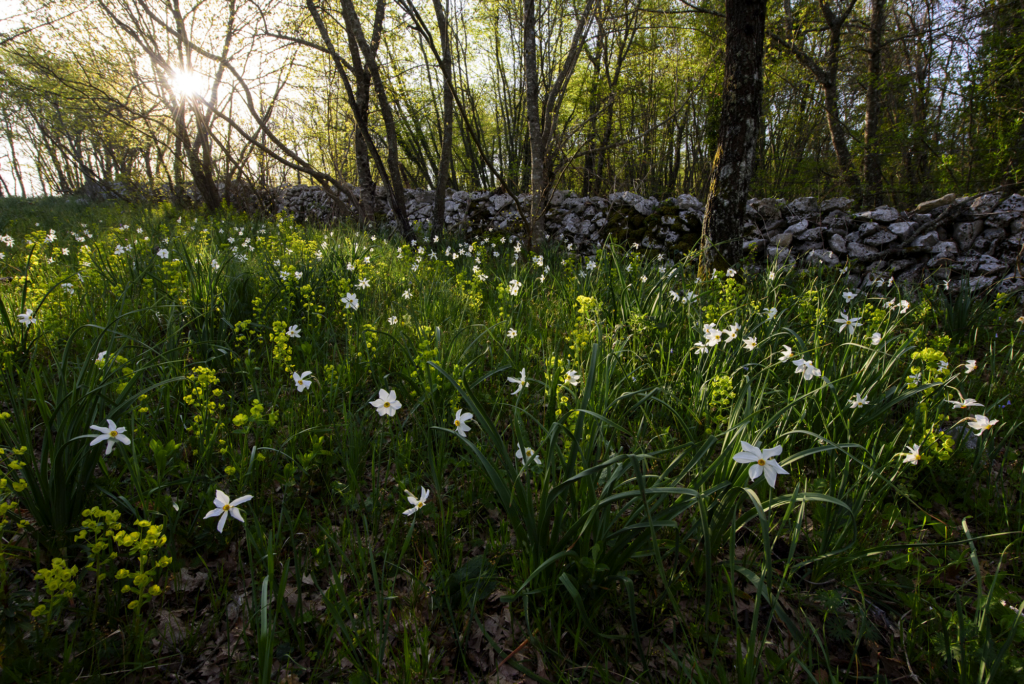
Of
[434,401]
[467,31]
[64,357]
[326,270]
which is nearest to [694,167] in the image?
[467,31]

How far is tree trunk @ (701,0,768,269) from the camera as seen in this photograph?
410cm

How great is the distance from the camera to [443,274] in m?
4.52

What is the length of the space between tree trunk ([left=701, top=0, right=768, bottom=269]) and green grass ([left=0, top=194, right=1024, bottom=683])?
217 cm

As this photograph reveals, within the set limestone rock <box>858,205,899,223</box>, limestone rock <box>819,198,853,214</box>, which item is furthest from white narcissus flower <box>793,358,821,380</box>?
limestone rock <box>819,198,853,214</box>

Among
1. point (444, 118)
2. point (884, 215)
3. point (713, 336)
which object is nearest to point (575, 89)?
point (444, 118)

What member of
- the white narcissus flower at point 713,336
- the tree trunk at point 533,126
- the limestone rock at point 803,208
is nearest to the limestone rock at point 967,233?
the limestone rock at point 803,208

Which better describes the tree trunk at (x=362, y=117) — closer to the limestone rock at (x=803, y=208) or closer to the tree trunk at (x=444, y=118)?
the tree trunk at (x=444, y=118)

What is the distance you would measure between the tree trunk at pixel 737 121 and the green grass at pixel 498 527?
7.13 feet

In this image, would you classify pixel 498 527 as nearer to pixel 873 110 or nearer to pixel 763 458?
pixel 763 458

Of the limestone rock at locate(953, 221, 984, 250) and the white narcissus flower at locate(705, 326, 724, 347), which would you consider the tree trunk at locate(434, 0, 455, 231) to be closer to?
the white narcissus flower at locate(705, 326, 724, 347)

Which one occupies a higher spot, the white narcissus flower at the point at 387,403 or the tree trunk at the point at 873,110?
the tree trunk at the point at 873,110

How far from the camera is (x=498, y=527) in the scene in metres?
1.76

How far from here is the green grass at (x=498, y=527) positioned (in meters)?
1.28

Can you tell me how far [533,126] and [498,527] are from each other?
457 cm
